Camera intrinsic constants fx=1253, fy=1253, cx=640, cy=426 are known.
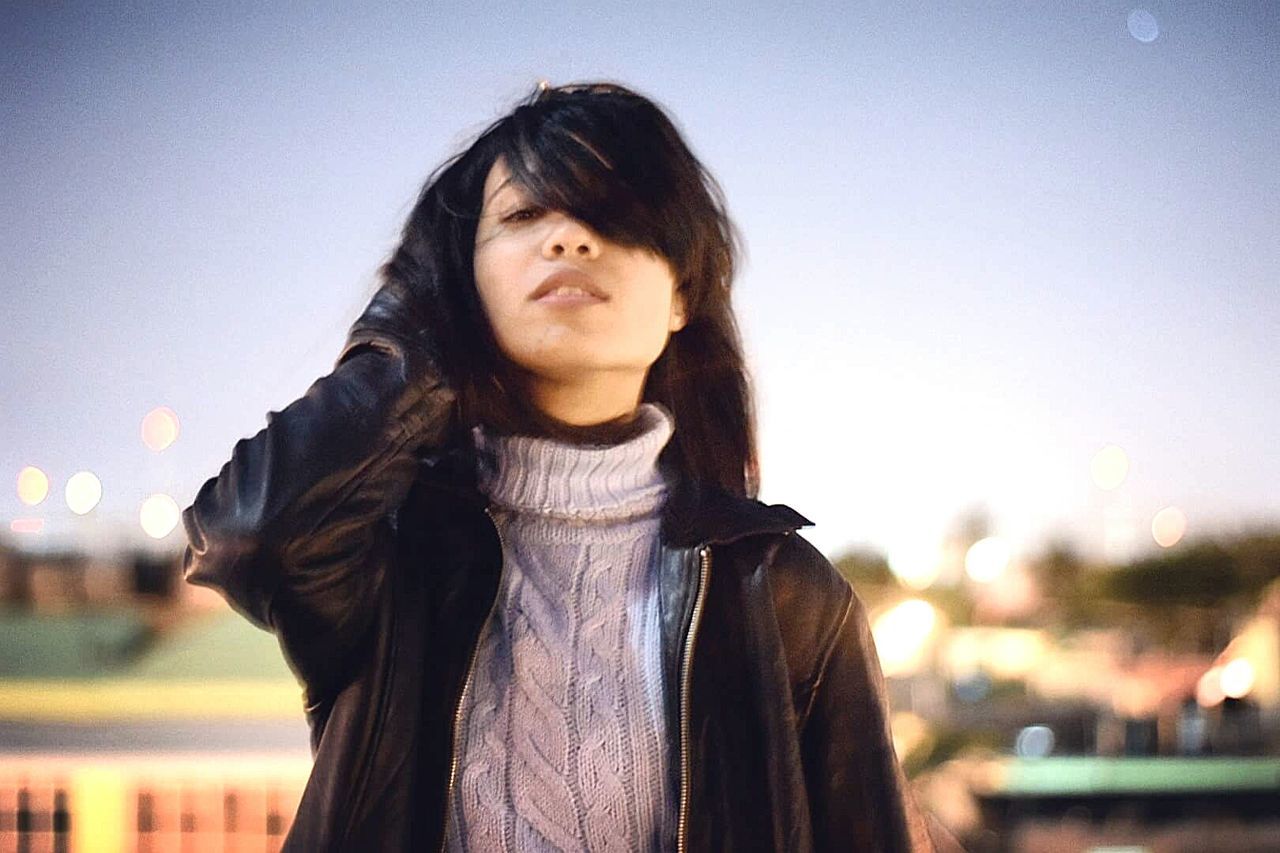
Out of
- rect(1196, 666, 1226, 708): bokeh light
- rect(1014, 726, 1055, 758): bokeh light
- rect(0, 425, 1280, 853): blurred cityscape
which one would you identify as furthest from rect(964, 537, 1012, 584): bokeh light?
rect(1196, 666, 1226, 708): bokeh light

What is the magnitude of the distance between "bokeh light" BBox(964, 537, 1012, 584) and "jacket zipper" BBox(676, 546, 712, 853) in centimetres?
241

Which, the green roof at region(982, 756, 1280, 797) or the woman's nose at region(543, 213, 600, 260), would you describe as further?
the green roof at region(982, 756, 1280, 797)

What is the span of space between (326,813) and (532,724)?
0.43 feet

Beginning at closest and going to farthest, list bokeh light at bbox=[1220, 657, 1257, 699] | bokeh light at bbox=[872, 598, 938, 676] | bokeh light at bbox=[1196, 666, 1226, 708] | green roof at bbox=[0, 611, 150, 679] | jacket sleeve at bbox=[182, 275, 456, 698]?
jacket sleeve at bbox=[182, 275, 456, 698], bokeh light at bbox=[872, 598, 938, 676], green roof at bbox=[0, 611, 150, 679], bokeh light at bbox=[1220, 657, 1257, 699], bokeh light at bbox=[1196, 666, 1226, 708]

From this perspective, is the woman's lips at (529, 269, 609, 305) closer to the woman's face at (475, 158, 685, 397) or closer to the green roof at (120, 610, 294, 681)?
the woman's face at (475, 158, 685, 397)

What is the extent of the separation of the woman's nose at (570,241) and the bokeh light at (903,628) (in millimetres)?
2115

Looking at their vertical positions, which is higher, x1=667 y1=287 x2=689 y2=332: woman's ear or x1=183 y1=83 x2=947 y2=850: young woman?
x1=667 y1=287 x2=689 y2=332: woman's ear

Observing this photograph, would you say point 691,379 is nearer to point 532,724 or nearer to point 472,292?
→ point 472,292


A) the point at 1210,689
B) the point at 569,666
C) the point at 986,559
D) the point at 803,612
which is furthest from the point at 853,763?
the point at 1210,689

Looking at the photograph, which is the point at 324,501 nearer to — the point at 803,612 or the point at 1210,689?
the point at 803,612

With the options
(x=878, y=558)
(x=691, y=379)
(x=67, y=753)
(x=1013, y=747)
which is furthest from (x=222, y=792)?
(x=691, y=379)

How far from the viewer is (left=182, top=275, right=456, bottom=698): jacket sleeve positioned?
0.67 m

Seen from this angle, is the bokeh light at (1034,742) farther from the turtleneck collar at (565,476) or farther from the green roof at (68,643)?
the turtleneck collar at (565,476)

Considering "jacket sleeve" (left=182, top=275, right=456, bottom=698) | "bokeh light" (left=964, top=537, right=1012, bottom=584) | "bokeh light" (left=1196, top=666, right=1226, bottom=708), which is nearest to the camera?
"jacket sleeve" (left=182, top=275, right=456, bottom=698)
